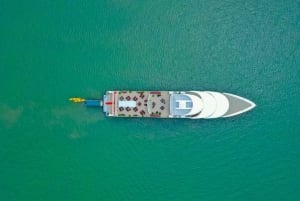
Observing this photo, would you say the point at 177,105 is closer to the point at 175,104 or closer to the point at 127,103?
the point at 175,104

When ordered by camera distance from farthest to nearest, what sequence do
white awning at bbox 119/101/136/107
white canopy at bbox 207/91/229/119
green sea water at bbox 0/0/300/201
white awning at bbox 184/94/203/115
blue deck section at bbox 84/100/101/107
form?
blue deck section at bbox 84/100/101/107 < white awning at bbox 119/101/136/107 < green sea water at bbox 0/0/300/201 < white canopy at bbox 207/91/229/119 < white awning at bbox 184/94/203/115


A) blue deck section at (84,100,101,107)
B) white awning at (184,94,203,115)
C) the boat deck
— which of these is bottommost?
white awning at (184,94,203,115)

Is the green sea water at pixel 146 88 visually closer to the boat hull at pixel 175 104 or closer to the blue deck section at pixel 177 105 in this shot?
the boat hull at pixel 175 104

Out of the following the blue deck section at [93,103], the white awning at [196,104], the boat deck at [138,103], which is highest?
the blue deck section at [93,103]

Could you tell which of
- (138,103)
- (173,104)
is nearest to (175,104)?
(173,104)

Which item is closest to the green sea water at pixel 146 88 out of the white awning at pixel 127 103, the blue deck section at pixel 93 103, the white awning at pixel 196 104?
the blue deck section at pixel 93 103

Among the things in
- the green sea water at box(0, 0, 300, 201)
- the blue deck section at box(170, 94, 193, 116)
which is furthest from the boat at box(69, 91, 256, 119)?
the green sea water at box(0, 0, 300, 201)

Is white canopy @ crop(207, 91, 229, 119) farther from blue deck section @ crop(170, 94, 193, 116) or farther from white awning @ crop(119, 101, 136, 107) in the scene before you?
white awning @ crop(119, 101, 136, 107)

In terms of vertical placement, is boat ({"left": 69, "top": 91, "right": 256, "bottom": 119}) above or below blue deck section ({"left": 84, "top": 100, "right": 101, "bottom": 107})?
below

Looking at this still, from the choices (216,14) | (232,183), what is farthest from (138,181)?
(216,14)
